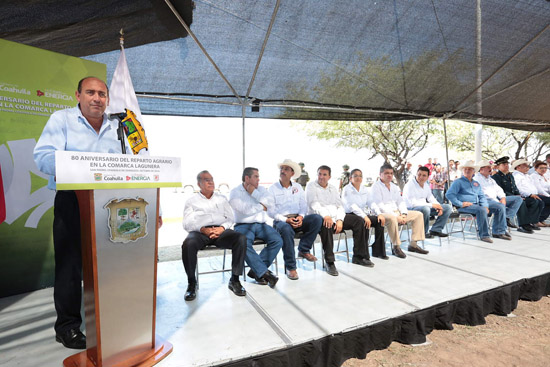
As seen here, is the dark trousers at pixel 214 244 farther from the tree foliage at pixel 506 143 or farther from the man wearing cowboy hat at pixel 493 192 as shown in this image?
the tree foliage at pixel 506 143

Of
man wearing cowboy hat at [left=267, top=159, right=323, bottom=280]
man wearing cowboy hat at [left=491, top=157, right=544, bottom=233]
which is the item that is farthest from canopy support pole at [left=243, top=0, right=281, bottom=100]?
man wearing cowboy hat at [left=491, top=157, right=544, bottom=233]

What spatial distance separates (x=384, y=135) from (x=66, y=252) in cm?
1469

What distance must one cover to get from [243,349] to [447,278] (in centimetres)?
255

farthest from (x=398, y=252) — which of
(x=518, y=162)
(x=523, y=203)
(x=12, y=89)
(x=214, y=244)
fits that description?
(x=12, y=89)

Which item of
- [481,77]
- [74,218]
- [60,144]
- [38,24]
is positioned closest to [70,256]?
[74,218]

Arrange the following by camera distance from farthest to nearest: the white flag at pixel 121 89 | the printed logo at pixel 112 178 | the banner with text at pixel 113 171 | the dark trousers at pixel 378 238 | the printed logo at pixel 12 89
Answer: the dark trousers at pixel 378 238, the white flag at pixel 121 89, the printed logo at pixel 12 89, the printed logo at pixel 112 178, the banner with text at pixel 113 171

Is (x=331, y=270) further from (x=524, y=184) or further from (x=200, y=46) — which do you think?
(x=524, y=184)

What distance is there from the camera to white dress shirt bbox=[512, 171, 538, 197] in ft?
20.3

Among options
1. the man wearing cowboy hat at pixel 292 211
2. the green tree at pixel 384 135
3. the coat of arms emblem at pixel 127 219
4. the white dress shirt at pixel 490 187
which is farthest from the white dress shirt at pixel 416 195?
the green tree at pixel 384 135

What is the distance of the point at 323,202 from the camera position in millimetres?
4230

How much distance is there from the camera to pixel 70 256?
1984 mm

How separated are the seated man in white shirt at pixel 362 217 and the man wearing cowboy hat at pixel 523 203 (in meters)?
3.47

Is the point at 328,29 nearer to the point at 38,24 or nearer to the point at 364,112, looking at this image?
the point at 364,112

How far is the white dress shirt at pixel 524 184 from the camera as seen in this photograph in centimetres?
618
